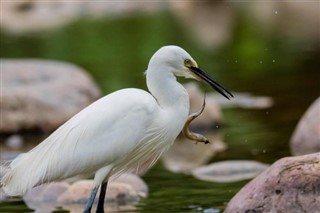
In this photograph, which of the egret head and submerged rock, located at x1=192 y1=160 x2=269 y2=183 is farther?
submerged rock, located at x1=192 y1=160 x2=269 y2=183

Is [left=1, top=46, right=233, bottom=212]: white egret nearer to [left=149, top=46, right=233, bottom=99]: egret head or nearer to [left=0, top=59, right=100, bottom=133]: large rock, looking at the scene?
[left=149, top=46, right=233, bottom=99]: egret head

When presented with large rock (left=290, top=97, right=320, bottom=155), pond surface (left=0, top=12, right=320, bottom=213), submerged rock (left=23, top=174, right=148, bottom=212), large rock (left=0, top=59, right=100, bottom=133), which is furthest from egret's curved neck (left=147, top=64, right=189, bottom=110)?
large rock (left=0, top=59, right=100, bottom=133)

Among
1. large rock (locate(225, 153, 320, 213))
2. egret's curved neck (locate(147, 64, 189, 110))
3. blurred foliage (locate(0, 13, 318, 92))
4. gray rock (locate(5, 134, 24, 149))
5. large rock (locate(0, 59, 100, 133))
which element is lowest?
blurred foliage (locate(0, 13, 318, 92))

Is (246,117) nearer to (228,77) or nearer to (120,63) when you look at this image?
(228,77)

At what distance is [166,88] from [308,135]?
461cm

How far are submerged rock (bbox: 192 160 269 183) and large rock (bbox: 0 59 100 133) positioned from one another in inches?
143

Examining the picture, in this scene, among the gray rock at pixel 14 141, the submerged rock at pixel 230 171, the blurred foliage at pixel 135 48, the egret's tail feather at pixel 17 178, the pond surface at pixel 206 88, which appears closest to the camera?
the egret's tail feather at pixel 17 178

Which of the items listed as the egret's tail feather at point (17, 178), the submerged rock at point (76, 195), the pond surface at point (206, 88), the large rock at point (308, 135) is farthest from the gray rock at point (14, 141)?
the egret's tail feather at point (17, 178)

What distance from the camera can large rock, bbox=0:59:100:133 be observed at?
14180 mm

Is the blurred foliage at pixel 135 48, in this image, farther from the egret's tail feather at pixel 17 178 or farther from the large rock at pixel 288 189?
the egret's tail feather at pixel 17 178

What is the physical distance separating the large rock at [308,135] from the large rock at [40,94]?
330 cm

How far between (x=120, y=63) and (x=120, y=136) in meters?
14.2

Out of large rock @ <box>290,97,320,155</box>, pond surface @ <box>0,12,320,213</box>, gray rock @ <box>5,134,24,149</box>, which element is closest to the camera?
pond surface @ <box>0,12,320,213</box>

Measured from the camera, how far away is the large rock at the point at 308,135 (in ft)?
38.9
